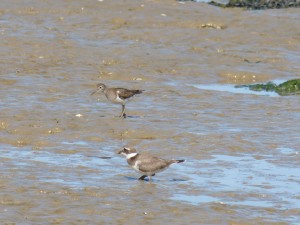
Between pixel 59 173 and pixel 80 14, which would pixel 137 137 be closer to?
pixel 59 173

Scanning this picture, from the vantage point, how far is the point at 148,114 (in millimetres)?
20578

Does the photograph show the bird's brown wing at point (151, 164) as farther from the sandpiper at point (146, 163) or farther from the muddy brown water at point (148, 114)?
the muddy brown water at point (148, 114)

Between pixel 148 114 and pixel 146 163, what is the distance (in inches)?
217

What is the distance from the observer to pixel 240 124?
65.2 feet

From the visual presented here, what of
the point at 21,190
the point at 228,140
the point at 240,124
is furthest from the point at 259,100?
the point at 21,190

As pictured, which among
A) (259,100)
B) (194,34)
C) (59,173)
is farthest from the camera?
(194,34)

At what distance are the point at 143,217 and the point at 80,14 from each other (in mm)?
19990

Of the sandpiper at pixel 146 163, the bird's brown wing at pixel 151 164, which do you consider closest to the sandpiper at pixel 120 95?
the sandpiper at pixel 146 163

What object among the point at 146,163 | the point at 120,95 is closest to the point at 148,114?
the point at 120,95

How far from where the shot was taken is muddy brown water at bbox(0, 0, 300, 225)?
544 inches

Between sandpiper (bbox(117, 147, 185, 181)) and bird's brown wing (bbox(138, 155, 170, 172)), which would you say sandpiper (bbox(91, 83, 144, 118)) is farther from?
bird's brown wing (bbox(138, 155, 170, 172))

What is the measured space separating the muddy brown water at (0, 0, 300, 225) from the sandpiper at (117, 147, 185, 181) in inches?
9.9

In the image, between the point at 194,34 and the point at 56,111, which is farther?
the point at 194,34

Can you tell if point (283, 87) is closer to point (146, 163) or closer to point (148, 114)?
point (148, 114)
